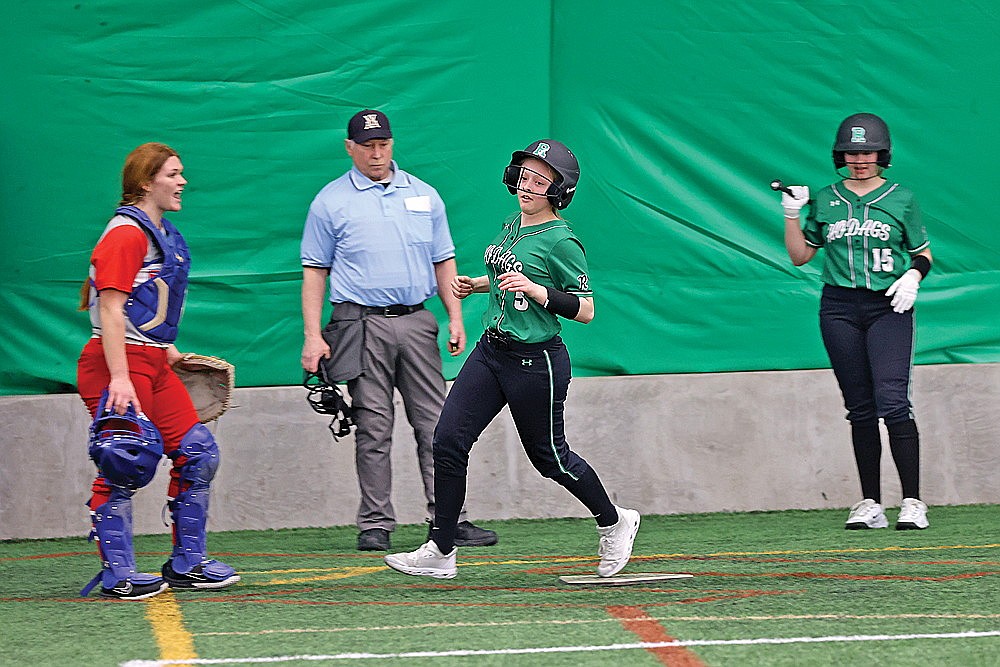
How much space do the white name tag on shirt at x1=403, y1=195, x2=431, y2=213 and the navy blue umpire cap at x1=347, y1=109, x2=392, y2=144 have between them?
326 mm

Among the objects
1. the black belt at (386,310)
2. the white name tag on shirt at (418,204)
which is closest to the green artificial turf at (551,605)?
the black belt at (386,310)

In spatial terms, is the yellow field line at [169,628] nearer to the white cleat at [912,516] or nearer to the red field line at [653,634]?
the red field line at [653,634]

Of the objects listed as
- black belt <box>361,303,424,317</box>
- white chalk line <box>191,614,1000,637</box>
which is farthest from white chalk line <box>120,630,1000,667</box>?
black belt <box>361,303,424,317</box>

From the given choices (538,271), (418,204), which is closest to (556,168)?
(538,271)

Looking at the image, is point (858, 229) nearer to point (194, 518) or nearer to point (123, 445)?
point (194, 518)

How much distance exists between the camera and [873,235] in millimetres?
7484

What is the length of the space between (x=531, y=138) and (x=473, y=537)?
2.23 m

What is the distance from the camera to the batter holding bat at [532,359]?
5.86 m

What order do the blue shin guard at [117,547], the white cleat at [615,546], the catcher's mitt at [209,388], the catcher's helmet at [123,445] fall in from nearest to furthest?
the catcher's helmet at [123,445] < the blue shin guard at [117,547] < the white cleat at [615,546] < the catcher's mitt at [209,388]

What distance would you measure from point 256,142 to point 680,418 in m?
2.73

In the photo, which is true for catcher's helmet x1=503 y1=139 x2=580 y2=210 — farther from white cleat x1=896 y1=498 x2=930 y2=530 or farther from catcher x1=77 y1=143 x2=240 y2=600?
white cleat x1=896 y1=498 x2=930 y2=530

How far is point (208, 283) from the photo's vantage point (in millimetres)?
7996

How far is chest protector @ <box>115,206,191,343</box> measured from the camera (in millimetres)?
5738

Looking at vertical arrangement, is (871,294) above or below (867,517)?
above
